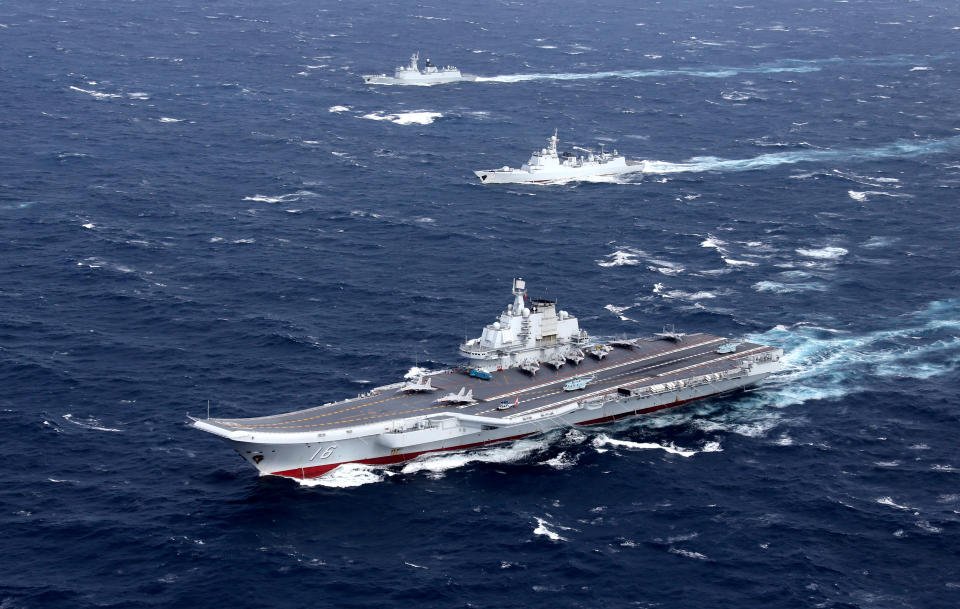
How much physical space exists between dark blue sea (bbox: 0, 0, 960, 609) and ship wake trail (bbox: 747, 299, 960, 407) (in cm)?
39

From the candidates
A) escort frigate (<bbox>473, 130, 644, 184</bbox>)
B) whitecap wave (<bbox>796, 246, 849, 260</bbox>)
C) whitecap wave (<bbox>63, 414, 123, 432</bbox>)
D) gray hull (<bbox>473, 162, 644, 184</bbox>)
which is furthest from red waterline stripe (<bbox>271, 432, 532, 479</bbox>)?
escort frigate (<bbox>473, 130, 644, 184</bbox>)

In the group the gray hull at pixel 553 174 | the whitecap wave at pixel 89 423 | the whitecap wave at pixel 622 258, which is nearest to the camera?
the whitecap wave at pixel 89 423

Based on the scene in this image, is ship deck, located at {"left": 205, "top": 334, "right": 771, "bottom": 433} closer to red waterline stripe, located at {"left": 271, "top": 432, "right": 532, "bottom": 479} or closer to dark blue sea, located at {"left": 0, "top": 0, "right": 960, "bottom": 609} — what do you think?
red waterline stripe, located at {"left": 271, "top": 432, "right": 532, "bottom": 479}

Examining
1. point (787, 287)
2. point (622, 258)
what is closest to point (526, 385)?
point (622, 258)

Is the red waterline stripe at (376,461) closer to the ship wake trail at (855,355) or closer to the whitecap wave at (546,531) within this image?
the whitecap wave at (546,531)

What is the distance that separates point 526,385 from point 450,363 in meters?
10.7

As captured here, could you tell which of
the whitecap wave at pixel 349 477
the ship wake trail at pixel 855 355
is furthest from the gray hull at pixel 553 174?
the whitecap wave at pixel 349 477

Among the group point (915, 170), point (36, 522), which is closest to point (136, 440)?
point (36, 522)

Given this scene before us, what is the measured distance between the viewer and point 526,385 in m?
116

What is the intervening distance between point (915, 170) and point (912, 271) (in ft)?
165

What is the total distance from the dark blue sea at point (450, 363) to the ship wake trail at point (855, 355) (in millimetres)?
394

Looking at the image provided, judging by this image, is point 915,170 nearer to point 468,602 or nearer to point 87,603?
point 468,602

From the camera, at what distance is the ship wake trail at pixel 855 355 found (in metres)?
120

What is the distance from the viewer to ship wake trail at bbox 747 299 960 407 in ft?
395
